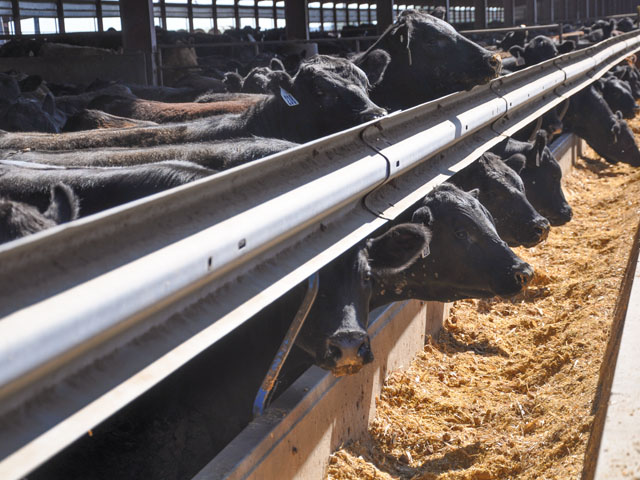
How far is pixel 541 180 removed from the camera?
6348 millimetres

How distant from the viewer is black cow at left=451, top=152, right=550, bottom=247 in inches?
191

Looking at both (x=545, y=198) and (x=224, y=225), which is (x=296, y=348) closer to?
(x=224, y=225)

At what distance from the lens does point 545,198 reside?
629 centimetres

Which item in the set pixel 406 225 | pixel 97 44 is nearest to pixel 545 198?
pixel 406 225

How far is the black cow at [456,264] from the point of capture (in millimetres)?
3629

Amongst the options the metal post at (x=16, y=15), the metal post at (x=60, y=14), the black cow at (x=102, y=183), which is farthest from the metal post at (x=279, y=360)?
the metal post at (x=60, y=14)

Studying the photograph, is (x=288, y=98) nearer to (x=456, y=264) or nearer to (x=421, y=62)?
(x=421, y=62)

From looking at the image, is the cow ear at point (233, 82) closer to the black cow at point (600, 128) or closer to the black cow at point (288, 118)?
the black cow at point (288, 118)

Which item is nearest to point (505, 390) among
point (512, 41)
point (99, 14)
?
point (512, 41)

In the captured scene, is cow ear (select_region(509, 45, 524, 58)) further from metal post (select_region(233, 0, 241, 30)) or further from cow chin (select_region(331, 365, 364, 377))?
metal post (select_region(233, 0, 241, 30))

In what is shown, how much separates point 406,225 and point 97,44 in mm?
20550

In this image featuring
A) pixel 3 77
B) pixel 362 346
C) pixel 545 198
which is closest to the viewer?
pixel 362 346

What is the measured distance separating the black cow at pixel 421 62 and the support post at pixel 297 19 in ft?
41.0

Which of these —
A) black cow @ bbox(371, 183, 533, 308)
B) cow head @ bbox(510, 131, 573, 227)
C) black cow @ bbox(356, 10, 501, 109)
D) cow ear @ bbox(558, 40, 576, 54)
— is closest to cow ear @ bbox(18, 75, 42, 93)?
black cow @ bbox(356, 10, 501, 109)
